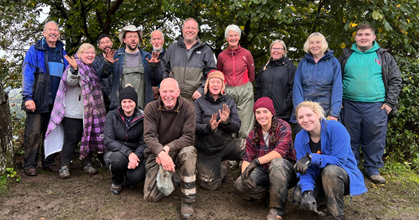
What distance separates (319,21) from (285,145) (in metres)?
3.49

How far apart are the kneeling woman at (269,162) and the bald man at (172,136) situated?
2.12ft

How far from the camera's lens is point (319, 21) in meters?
6.25

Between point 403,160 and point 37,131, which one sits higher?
point 37,131

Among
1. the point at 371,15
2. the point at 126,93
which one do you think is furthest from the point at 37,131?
the point at 371,15

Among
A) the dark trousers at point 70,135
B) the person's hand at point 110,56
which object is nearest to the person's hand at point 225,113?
the person's hand at point 110,56

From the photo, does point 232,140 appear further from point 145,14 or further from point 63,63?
point 145,14

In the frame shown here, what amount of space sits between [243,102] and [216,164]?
3.57ft

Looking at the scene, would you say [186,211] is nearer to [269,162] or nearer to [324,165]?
[269,162]

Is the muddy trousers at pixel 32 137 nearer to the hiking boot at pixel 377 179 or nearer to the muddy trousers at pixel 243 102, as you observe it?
the muddy trousers at pixel 243 102

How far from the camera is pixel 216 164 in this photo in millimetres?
4855

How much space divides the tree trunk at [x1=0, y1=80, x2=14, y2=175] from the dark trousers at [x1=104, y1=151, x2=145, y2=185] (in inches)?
68.4

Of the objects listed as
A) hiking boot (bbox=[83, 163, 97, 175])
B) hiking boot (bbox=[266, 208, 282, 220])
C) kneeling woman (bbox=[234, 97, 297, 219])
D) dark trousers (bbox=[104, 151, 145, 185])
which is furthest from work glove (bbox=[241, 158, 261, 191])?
hiking boot (bbox=[83, 163, 97, 175])

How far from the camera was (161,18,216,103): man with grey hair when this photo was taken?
4996 mm

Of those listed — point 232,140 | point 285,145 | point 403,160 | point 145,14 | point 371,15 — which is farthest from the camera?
point 145,14
